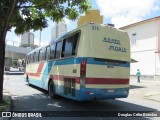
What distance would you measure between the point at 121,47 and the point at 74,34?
1.94m

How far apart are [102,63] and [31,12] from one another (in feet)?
16.1

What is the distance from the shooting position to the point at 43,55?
1553cm

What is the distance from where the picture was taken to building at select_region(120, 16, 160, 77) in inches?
1210

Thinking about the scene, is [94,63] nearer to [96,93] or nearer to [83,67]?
[83,67]

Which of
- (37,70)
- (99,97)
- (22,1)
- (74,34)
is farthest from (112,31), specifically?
(37,70)

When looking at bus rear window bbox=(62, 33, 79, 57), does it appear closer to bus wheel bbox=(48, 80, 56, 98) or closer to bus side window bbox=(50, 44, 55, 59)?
bus side window bbox=(50, 44, 55, 59)

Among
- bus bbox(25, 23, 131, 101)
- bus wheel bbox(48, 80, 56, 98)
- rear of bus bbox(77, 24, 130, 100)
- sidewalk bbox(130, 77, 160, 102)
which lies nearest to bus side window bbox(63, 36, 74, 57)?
bus bbox(25, 23, 131, 101)

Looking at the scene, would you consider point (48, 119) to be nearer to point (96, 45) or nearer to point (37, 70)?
point (96, 45)

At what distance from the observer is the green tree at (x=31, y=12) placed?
10.8 m

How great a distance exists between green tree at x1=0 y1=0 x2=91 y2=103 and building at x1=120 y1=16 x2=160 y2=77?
2028 cm

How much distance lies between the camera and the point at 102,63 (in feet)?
32.5

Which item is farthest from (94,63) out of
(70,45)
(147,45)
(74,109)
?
(147,45)

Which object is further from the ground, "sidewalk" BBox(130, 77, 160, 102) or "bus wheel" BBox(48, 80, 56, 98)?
"bus wheel" BBox(48, 80, 56, 98)

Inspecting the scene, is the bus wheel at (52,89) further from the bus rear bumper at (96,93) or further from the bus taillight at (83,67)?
the bus taillight at (83,67)
